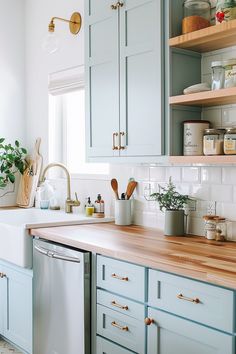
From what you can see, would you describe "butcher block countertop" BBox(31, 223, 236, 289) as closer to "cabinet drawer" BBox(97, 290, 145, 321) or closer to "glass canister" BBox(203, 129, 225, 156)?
"cabinet drawer" BBox(97, 290, 145, 321)

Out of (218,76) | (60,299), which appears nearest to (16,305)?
(60,299)

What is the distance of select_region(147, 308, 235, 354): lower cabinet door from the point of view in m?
1.88

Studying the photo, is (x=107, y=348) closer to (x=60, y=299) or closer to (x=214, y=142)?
(x=60, y=299)

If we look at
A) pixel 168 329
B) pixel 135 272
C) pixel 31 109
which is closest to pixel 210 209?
pixel 135 272

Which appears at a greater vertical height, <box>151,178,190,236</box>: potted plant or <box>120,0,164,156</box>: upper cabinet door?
<box>120,0,164,156</box>: upper cabinet door

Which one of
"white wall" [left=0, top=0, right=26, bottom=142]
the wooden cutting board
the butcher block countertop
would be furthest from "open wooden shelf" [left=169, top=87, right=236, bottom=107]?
"white wall" [left=0, top=0, right=26, bottom=142]

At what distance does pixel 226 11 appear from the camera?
241cm

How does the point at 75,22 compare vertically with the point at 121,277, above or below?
above

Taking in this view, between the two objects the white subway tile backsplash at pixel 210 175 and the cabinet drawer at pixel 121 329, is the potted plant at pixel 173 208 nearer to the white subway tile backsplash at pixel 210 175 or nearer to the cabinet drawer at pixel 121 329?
the white subway tile backsplash at pixel 210 175

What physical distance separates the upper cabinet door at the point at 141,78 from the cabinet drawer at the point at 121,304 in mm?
814

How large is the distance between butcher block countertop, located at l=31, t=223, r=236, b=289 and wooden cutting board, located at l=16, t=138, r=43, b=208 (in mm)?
1216

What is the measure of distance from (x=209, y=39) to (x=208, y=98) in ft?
1.10

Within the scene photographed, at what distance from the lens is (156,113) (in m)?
2.72

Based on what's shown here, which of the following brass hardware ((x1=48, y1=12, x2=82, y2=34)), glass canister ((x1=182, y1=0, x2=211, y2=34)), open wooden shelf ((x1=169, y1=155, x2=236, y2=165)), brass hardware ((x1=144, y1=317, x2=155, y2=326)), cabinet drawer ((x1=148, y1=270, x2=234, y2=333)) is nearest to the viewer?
cabinet drawer ((x1=148, y1=270, x2=234, y2=333))
